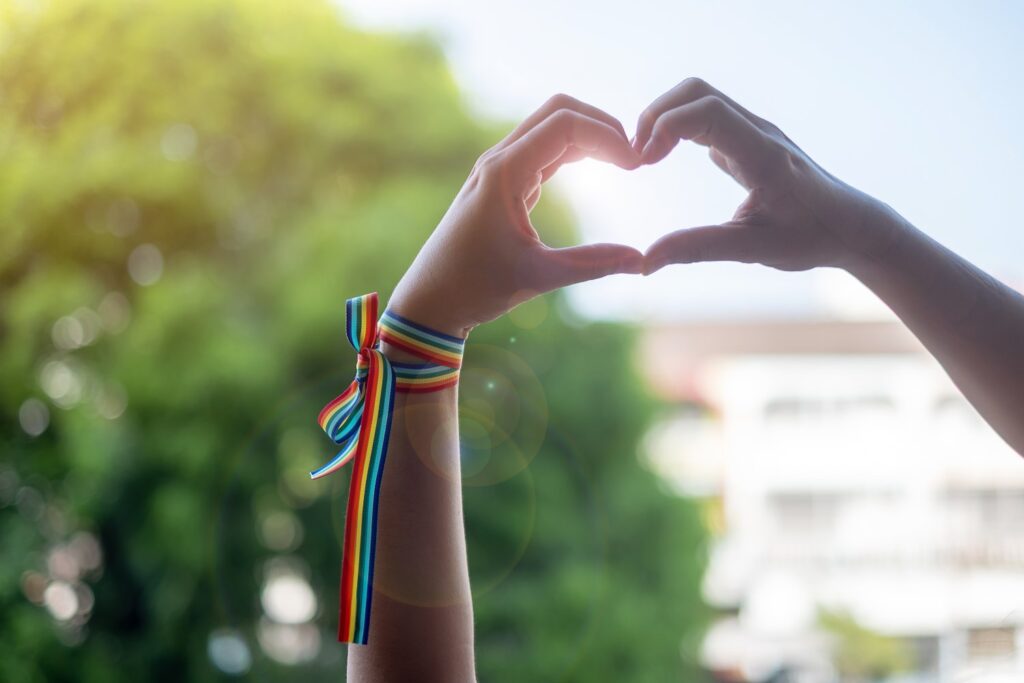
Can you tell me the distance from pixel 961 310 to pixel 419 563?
0.27m

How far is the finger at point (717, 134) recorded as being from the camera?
410 mm

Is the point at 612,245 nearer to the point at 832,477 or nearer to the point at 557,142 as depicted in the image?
the point at 557,142

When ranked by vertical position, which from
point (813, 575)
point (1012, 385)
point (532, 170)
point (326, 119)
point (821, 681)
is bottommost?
point (821, 681)

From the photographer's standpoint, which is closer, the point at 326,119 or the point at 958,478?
the point at 326,119

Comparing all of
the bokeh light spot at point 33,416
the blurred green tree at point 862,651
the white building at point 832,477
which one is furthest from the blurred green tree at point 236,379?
the blurred green tree at point 862,651

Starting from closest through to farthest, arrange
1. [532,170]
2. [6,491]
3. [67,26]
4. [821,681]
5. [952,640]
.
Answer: [532,170]
[6,491]
[67,26]
[821,681]
[952,640]

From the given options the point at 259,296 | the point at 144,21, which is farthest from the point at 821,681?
the point at 144,21

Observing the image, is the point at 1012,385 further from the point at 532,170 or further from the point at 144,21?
the point at 144,21

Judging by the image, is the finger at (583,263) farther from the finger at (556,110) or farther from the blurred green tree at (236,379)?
the blurred green tree at (236,379)

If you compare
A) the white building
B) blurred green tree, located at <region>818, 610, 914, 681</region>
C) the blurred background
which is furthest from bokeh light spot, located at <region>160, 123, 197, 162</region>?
blurred green tree, located at <region>818, 610, 914, 681</region>

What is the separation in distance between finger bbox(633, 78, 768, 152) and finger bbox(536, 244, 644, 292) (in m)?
0.06

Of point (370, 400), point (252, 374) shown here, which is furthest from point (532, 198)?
point (252, 374)

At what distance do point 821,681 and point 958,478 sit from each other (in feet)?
9.37

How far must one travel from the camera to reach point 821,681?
29.8 ft
